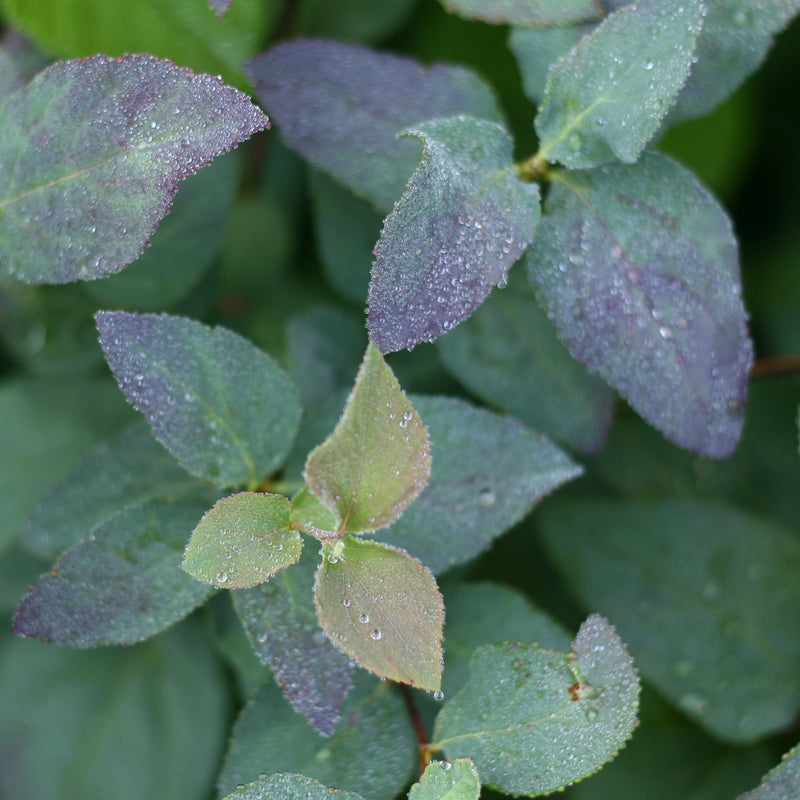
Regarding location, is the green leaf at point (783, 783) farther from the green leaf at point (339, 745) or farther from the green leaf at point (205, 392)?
the green leaf at point (205, 392)

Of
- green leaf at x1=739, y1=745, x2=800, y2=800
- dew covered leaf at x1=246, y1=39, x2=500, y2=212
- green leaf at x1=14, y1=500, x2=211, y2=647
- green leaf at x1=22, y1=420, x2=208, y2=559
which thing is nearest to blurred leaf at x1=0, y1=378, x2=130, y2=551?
green leaf at x1=22, y1=420, x2=208, y2=559

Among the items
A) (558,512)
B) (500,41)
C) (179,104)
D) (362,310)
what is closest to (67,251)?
(179,104)

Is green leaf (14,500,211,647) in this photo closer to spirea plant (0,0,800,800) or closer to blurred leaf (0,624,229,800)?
spirea plant (0,0,800,800)

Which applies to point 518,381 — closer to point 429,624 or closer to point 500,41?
point 429,624

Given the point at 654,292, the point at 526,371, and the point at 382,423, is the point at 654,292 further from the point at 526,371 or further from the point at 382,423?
the point at 382,423

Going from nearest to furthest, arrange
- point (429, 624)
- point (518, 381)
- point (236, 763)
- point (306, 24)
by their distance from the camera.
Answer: point (429, 624)
point (236, 763)
point (518, 381)
point (306, 24)
